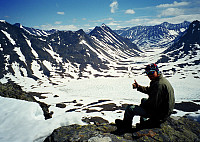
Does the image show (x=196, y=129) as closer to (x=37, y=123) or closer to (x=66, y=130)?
(x=66, y=130)

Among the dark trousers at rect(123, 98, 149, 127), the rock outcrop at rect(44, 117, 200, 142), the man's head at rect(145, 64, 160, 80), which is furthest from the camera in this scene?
the dark trousers at rect(123, 98, 149, 127)

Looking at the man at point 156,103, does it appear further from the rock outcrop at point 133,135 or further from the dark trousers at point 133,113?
the rock outcrop at point 133,135

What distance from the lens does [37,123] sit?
759cm

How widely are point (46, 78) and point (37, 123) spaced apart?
154268 mm

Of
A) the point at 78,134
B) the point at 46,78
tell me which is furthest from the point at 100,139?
the point at 46,78

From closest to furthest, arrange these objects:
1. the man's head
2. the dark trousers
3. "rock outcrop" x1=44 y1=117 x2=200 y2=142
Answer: "rock outcrop" x1=44 y1=117 x2=200 y2=142 < the man's head < the dark trousers

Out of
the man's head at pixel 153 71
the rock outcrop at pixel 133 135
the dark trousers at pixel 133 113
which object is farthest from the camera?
the dark trousers at pixel 133 113

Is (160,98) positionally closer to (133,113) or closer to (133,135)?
(133,113)

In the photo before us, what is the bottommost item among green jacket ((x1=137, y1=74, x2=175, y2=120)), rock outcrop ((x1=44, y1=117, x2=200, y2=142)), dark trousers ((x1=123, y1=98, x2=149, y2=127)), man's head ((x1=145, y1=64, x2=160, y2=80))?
rock outcrop ((x1=44, y1=117, x2=200, y2=142))

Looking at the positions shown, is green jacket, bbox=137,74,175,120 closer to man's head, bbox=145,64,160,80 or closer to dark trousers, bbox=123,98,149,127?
man's head, bbox=145,64,160,80

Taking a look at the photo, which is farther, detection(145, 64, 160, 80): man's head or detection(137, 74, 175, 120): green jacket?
detection(145, 64, 160, 80): man's head

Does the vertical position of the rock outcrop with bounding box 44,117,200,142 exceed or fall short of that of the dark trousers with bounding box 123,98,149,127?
it falls short

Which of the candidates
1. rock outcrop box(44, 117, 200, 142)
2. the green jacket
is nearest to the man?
the green jacket

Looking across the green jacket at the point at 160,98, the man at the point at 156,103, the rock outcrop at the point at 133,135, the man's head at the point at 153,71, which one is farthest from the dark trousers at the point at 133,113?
the man's head at the point at 153,71
